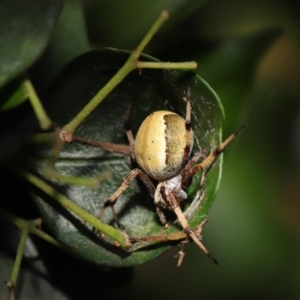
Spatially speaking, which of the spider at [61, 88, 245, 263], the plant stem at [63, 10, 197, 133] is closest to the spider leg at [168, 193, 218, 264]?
the spider at [61, 88, 245, 263]

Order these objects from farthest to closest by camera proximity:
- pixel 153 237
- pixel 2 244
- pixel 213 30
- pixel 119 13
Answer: pixel 213 30 → pixel 119 13 → pixel 2 244 → pixel 153 237

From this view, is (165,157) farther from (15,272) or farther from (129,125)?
(15,272)

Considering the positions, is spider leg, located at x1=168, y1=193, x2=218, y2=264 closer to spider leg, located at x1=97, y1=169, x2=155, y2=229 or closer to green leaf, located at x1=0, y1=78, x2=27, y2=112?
spider leg, located at x1=97, y1=169, x2=155, y2=229

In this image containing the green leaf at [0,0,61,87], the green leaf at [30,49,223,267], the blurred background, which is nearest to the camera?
the green leaf at [0,0,61,87]

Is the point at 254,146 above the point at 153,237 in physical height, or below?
below

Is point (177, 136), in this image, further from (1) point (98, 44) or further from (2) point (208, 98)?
(1) point (98, 44)

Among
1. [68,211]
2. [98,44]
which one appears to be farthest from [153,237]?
[98,44]
